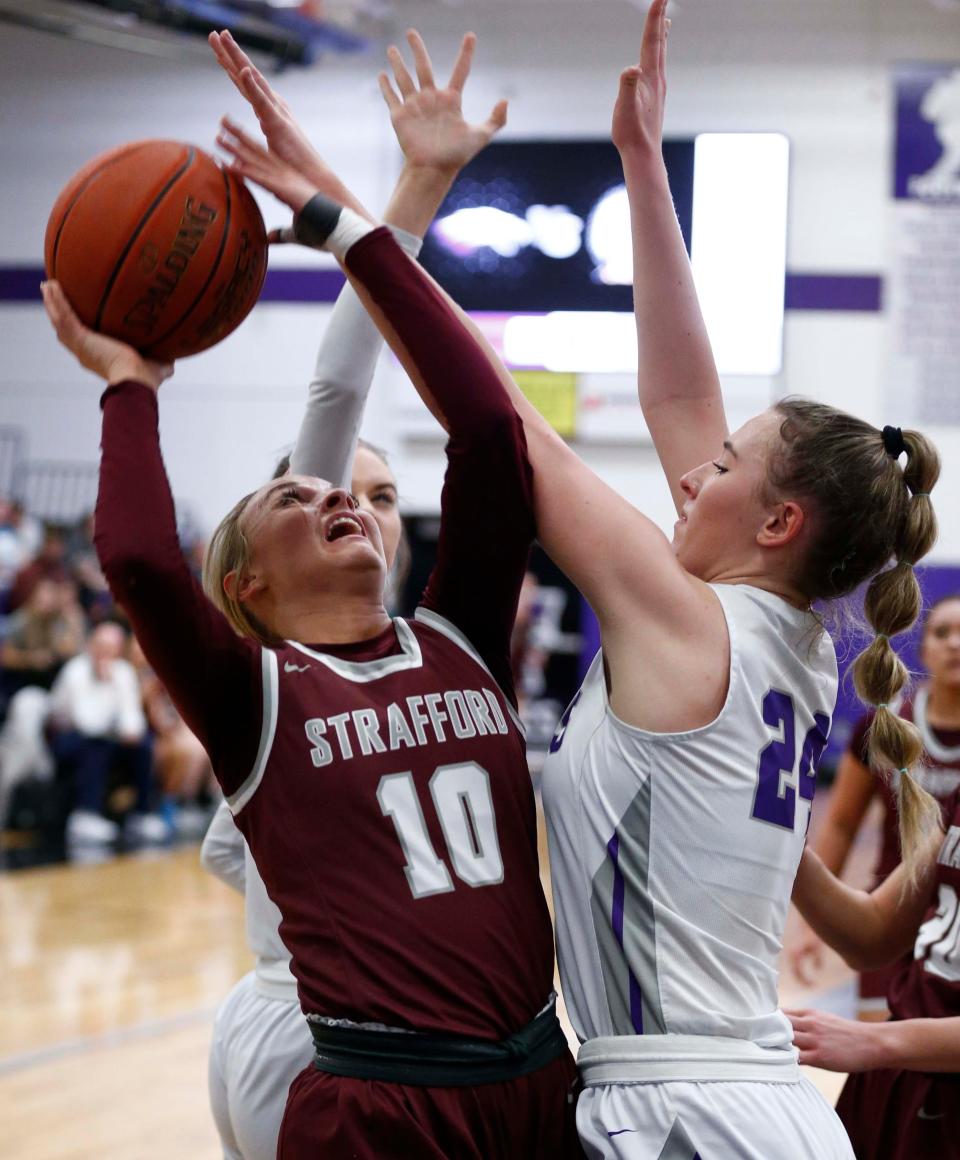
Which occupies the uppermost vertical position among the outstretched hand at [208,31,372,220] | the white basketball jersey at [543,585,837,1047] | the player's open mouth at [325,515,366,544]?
the outstretched hand at [208,31,372,220]

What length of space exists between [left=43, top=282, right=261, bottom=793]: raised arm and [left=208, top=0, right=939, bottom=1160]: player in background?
341 millimetres

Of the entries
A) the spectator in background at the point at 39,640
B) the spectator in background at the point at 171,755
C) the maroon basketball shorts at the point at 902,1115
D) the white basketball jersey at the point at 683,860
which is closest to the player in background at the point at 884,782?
the maroon basketball shorts at the point at 902,1115

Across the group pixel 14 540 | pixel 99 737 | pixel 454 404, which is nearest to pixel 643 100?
pixel 454 404

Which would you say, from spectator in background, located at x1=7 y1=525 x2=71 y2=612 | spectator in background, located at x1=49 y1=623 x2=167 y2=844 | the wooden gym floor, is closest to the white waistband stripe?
the wooden gym floor

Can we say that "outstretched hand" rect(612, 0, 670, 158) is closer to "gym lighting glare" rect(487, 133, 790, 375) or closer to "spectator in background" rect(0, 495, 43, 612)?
"spectator in background" rect(0, 495, 43, 612)

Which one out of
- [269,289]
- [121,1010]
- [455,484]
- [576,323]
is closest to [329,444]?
[455,484]

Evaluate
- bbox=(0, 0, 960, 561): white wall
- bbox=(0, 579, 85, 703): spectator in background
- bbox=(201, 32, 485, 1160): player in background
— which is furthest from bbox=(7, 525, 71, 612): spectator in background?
bbox=(201, 32, 485, 1160): player in background

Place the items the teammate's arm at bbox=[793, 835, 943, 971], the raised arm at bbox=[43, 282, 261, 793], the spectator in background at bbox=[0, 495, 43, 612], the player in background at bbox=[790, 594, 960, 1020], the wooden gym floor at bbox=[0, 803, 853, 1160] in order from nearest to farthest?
the raised arm at bbox=[43, 282, 261, 793] < the teammate's arm at bbox=[793, 835, 943, 971] < the player in background at bbox=[790, 594, 960, 1020] < the wooden gym floor at bbox=[0, 803, 853, 1160] < the spectator in background at bbox=[0, 495, 43, 612]

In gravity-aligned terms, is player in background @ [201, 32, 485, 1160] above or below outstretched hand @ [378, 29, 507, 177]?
below

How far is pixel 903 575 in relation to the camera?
197 cm

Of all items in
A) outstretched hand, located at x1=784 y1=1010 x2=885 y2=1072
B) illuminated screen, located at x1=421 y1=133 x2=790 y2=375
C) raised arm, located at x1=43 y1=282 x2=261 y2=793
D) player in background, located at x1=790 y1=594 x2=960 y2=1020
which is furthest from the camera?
illuminated screen, located at x1=421 y1=133 x2=790 y2=375

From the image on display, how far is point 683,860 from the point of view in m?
1.74

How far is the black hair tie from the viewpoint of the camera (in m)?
1.93

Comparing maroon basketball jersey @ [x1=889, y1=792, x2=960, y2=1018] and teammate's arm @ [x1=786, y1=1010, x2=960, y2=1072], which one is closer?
teammate's arm @ [x1=786, y1=1010, x2=960, y2=1072]
